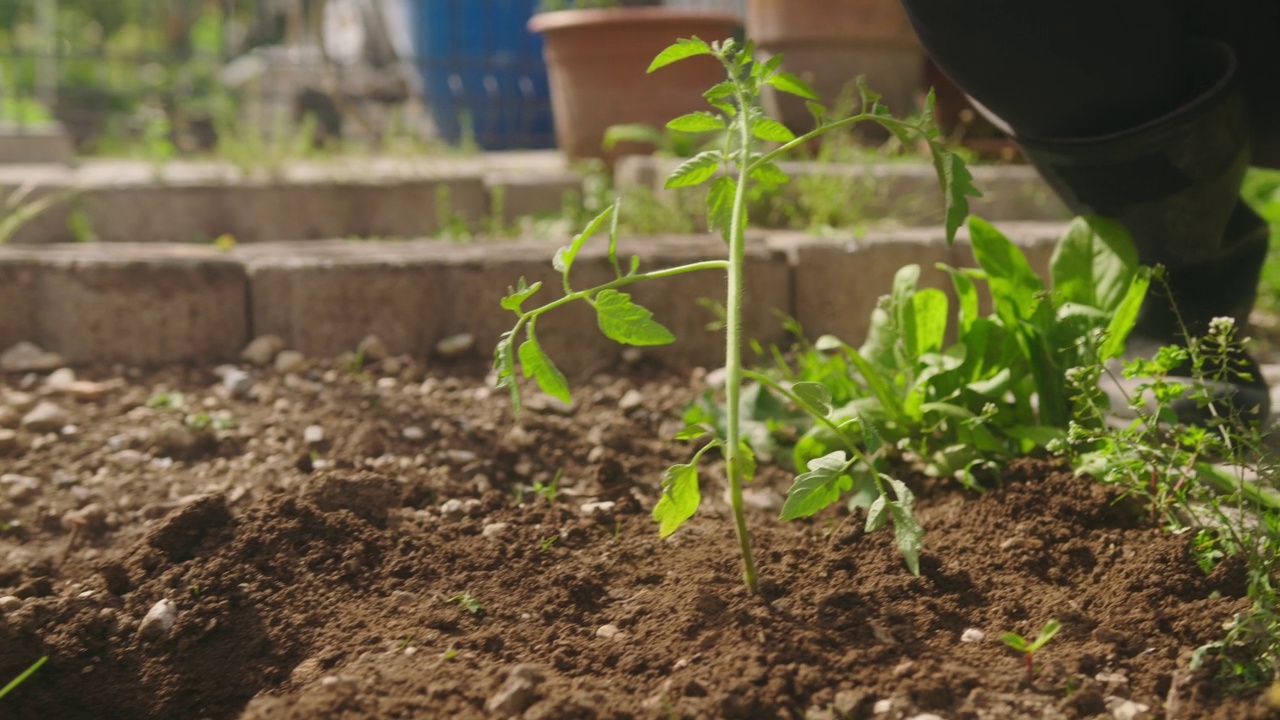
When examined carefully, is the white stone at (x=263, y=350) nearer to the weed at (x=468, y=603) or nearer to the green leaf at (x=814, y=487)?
the weed at (x=468, y=603)

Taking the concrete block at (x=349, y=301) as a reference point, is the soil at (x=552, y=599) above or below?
below

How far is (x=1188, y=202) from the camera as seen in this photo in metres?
1.92

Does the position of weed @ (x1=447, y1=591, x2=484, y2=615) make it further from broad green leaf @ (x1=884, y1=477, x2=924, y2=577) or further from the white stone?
Answer: the white stone

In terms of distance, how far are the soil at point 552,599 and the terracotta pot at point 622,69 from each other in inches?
112

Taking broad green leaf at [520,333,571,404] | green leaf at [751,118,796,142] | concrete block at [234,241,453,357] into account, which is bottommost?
concrete block at [234,241,453,357]

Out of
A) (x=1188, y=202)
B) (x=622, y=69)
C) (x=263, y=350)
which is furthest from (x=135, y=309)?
(x=622, y=69)

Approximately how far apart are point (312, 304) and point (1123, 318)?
185 centimetres

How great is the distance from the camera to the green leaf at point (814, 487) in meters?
1.41

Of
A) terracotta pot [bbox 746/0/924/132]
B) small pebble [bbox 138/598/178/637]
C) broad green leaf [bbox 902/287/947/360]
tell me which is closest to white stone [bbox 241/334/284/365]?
small pebble [bbox 138/598/178/637]

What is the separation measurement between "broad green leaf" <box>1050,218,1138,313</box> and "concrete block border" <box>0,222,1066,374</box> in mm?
952

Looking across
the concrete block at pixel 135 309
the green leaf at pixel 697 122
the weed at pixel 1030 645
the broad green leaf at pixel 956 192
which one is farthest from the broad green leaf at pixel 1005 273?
the concrete block at pixel 135 309

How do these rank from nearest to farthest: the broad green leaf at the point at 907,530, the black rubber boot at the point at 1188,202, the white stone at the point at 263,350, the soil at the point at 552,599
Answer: the soil at the point at 552,599
the broad green leaf at the point at 907,530
the black rubber boot at the point at 1188,202
the white stone at the point at 263,350

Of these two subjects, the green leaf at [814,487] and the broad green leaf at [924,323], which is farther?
the broad green leaf at [924,323]

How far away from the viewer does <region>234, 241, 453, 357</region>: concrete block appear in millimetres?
2822
